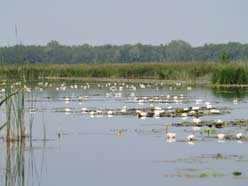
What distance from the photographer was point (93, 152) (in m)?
15.5

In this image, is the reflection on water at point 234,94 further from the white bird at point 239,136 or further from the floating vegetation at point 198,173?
the floating vegetation at point 198,173

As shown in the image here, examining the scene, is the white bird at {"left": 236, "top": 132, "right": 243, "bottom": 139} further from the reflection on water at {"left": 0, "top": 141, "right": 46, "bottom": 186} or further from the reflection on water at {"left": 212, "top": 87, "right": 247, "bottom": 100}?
the reflection on water at {"left": 212, "top": 87, "right": 247, "bottom": 100}

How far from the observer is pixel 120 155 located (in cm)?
1514

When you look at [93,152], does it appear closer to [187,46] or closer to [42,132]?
[42,132]

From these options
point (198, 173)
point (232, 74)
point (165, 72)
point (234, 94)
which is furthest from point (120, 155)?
point (165, 72)

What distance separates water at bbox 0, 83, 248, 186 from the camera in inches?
504

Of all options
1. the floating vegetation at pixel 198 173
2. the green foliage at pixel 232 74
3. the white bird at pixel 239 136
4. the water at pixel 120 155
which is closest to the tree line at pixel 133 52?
the green foliage at pixel 232 74

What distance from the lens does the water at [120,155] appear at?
1279 centimetres

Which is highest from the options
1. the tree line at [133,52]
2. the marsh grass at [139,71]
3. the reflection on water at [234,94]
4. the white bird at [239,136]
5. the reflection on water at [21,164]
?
the tree line at [133,52]

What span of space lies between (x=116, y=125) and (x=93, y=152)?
179 inches

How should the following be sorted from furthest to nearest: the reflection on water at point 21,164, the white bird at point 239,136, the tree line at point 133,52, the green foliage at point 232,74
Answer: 1. the tree line at point 133,52
2. the green foliage at point 232,74
3. the white bird at point 239,136
4. the reflection on water at point 21,164

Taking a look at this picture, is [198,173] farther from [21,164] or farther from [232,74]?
[232,74]

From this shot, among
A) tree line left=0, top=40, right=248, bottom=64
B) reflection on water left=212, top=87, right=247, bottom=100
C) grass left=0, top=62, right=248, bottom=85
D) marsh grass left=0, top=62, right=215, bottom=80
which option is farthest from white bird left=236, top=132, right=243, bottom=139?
tree line left=0, top=40, right=248, bottom=64

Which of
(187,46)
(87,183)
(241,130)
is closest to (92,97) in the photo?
(241,130)
